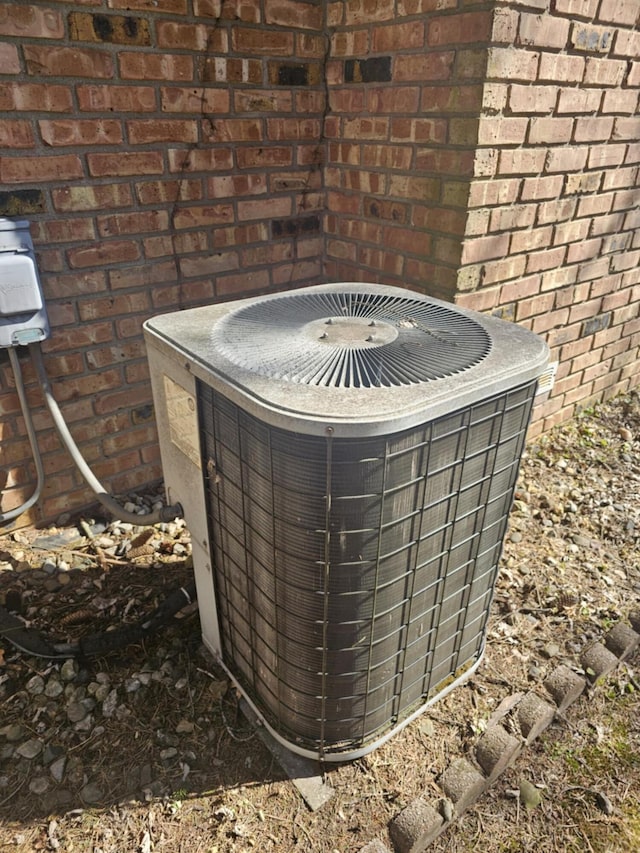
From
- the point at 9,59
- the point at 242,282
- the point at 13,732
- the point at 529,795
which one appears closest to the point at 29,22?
the point at 9,59

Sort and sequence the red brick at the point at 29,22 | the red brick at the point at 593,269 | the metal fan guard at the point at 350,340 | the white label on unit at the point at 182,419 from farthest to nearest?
the red brick at the point at 593,269, the red brick at the point at 29,22, the white label on unit at the point at 182,419, the metal fan guard at the point at 350,340

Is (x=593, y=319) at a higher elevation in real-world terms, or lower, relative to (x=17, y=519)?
higher

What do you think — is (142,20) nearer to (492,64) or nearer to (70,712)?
(492,64)

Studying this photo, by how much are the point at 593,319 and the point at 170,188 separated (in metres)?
1.94

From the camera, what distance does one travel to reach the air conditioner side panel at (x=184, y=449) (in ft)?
4.08

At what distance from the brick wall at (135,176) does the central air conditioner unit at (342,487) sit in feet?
2.15

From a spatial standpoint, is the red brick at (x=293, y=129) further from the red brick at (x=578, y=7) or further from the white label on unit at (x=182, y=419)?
the white label on unit at (x=182, y=419)

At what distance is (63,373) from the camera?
1917mm

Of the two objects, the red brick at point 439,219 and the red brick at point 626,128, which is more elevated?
the red brick at point 626,128

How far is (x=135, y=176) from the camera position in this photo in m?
1.83

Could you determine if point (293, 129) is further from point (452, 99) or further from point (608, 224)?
point (608, 224)

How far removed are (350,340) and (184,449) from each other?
1.51ft

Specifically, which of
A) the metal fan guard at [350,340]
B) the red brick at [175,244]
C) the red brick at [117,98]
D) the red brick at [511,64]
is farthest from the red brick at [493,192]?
the red brick at [117,98]

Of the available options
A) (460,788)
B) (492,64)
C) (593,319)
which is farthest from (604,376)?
(460,788)
